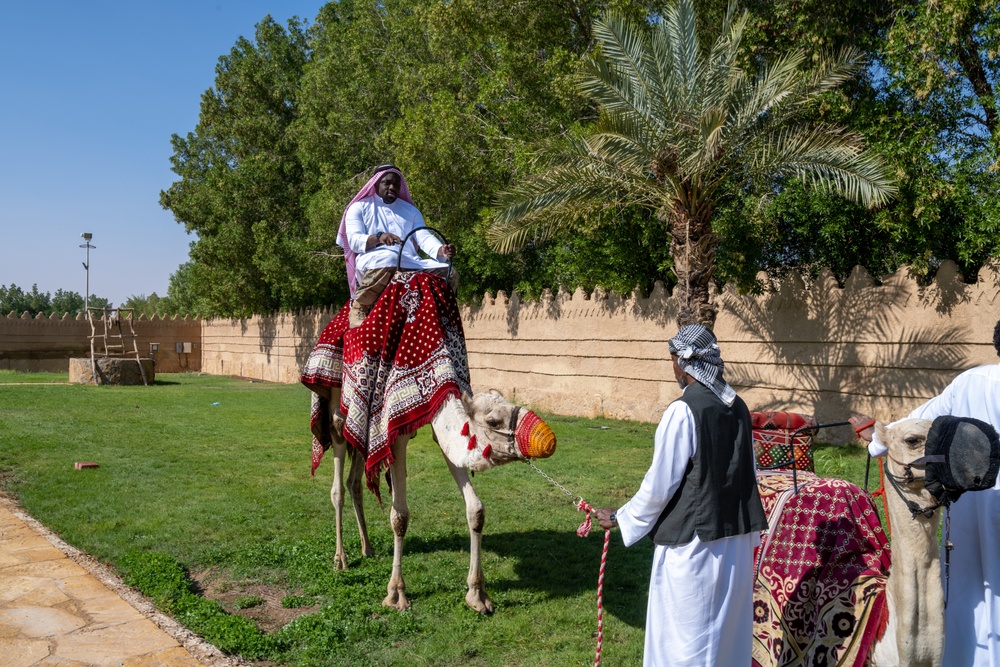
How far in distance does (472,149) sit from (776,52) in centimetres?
751

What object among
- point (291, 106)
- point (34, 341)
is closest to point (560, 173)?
point (291, 106)

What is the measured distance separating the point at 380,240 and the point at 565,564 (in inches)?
119

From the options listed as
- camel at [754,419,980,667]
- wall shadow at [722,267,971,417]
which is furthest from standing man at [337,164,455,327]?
wall shadow at [722,267,971,417]

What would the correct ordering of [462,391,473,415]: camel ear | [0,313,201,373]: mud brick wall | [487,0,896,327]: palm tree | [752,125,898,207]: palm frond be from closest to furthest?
[462,391,473,415]: camel ear, [752,125,898,207]: palm frond, [487,0,896,327]: palm tree, [0,313,201,373]: mud brick wall

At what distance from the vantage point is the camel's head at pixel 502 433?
4.64 m

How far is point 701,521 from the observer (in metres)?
3.49

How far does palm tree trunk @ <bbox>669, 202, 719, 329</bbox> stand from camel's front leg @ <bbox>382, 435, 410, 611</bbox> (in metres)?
8.04

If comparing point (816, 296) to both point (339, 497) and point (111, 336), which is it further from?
point (111, 336)

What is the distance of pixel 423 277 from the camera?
602 centimetres

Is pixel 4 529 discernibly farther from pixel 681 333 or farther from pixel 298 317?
pixel 298 317

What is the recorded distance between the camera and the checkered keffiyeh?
3596 millimetres

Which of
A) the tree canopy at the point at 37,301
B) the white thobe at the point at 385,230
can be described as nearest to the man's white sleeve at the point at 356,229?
the white thobe at the point at 385,230

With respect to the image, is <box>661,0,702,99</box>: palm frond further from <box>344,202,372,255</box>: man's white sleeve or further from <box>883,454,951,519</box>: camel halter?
<box>883,454,951,519</box>: camel halter

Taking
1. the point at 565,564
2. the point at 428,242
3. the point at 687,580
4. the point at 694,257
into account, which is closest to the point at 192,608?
the point at 565,564
